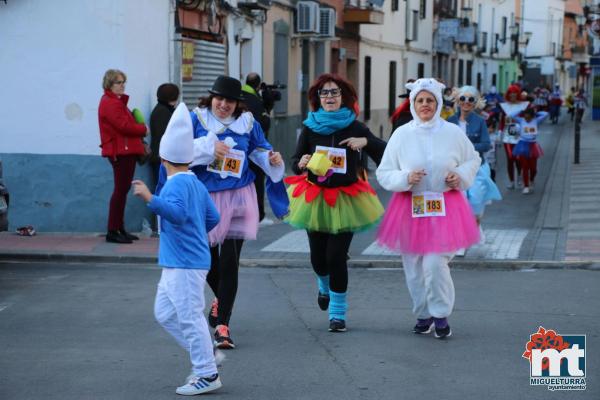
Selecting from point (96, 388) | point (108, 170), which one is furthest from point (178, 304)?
point (108, 170)

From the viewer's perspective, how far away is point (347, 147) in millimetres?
8133

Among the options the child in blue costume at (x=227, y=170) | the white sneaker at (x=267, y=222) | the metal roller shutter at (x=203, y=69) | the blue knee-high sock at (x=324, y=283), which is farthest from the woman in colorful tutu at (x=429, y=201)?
the metal roller shutter at (x=203, y=69)

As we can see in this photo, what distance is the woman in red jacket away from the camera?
497 inches

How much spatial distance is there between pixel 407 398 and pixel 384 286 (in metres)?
4.01

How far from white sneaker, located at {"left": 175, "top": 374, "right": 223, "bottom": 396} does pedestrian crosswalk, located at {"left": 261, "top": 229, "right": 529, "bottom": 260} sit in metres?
5.36

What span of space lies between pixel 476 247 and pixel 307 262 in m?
2.21

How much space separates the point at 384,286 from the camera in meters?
10.3

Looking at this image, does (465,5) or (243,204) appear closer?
(243,204)

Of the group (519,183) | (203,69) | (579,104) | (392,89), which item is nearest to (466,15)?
(392,89)

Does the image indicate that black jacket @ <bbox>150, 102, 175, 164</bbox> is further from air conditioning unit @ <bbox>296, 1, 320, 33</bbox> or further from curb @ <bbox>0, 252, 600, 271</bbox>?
air conditioning unit @ <bbox>296, 1, 320, 33</bbox>

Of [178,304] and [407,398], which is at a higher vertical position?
[178,304]

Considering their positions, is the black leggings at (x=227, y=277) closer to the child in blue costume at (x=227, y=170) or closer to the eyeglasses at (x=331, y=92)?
the child in blue costume at (x=227, y=170)

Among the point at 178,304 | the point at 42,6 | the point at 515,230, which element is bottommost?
the point at 515,230

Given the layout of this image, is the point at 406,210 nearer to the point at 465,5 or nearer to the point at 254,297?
the point at 254,297
